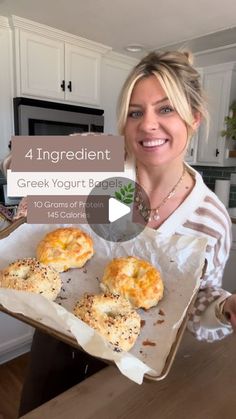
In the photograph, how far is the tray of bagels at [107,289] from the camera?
1.85 ft

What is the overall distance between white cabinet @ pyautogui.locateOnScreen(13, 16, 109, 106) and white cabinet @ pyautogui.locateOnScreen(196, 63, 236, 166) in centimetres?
100

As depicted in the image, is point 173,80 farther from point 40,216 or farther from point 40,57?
point 40,57

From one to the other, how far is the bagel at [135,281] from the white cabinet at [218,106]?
198 cm

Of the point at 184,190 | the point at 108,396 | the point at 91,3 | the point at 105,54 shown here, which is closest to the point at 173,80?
the point at 184,190

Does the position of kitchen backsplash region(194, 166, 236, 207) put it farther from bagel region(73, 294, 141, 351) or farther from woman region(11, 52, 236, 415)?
bagel region(73, 294, 141, 351)

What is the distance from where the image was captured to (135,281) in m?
0.77

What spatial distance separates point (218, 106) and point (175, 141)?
2.07 meters

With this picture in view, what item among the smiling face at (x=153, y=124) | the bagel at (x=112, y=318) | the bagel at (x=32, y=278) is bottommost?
the bagel at (x=112, y=318)

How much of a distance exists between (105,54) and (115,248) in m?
1.87

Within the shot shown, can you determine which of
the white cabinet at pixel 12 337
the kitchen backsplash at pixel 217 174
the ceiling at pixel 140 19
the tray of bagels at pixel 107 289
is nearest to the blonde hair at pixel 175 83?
the tray of bagels at pixel 107 289

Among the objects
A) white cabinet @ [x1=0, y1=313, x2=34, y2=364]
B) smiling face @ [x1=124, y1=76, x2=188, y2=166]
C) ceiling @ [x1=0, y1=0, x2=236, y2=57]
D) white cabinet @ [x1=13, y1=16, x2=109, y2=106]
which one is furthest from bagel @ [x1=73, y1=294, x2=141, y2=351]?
white cabinet @ [x1=13, y1=16, x2=109, y2=106]

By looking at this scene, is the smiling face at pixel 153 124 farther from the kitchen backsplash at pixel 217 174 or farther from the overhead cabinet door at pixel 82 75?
the kitchen backsplash at pixel 217 174

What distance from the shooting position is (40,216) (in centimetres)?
89

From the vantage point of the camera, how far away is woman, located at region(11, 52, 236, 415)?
79 centimetres
